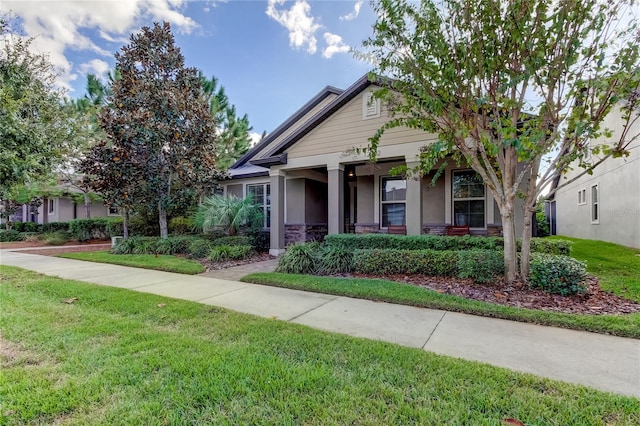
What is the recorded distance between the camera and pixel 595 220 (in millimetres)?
13719

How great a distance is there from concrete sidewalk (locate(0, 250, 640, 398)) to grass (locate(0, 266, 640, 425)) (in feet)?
1.07

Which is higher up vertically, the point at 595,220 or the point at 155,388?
the point at 595,220

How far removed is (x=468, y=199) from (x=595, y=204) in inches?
356

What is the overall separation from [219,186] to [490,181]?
10.9 metres

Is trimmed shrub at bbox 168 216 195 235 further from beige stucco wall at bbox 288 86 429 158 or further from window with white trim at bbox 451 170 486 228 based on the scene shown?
window with white trim at bbox 451 170 486 228

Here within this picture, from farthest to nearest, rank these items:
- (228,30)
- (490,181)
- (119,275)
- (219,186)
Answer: (219,186) → (228,30) → (119,275) → (490,181)

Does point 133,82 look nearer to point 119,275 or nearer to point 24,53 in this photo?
point 24,53

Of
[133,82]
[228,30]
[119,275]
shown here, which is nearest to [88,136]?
[133,82]

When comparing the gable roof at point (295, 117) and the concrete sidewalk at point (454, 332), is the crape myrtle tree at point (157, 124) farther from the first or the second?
the concrete sidewalk at point (454, 332)

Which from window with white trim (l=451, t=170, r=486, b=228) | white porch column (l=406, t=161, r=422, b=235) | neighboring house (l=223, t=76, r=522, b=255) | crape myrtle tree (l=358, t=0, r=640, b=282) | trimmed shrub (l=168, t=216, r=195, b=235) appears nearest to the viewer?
crape myrtle tree (l=358, t=0, r=640, b=282)

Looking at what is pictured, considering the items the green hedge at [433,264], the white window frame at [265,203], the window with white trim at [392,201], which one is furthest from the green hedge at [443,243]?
the white window frame at [265,203]

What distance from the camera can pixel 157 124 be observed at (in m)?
10.4

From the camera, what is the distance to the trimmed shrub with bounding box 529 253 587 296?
4.96 metres

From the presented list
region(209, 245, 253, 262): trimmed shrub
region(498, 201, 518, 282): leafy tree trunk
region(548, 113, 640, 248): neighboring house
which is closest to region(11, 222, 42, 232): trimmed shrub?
region(209, 245, 253, 262): trimmed shrub
